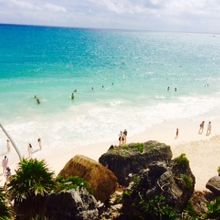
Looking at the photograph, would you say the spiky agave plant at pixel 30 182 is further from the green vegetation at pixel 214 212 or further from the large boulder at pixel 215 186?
the large boulder at pixel 215 186

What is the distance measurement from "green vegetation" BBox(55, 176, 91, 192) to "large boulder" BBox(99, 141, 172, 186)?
6.34 m

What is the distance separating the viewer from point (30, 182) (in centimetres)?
1772

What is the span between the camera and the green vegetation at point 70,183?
1972cm

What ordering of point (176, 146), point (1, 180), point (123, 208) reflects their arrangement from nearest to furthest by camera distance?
point (123, 208) → point (1, 180) → point (176, 146)

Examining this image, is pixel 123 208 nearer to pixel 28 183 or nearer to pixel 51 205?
pixel 51 205

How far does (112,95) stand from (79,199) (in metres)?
48.5

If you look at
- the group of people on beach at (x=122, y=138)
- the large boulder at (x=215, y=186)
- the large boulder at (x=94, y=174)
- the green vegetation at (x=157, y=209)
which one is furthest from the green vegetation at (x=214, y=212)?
the group of people on beach at (x=122, y=138)

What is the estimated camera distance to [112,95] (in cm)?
6731

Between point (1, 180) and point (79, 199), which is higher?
point (79, 199)

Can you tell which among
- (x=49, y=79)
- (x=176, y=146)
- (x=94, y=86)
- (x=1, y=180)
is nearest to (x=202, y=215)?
(x=1, y=180)

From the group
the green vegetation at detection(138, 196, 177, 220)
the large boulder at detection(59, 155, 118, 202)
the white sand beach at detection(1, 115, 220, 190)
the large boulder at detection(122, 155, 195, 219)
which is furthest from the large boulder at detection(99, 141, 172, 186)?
the green vegetation at detection(138, 196, 177, 220)

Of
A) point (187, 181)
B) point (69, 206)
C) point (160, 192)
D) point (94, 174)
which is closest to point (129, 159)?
point (94, 174)

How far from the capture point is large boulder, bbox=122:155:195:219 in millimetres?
20266

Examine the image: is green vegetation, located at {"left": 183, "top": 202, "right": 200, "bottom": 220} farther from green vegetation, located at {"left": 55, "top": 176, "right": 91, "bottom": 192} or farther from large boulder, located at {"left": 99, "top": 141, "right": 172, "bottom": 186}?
large boulder, located at {"left": 99, "top": 141, "right": 172, "bottom": 186}
